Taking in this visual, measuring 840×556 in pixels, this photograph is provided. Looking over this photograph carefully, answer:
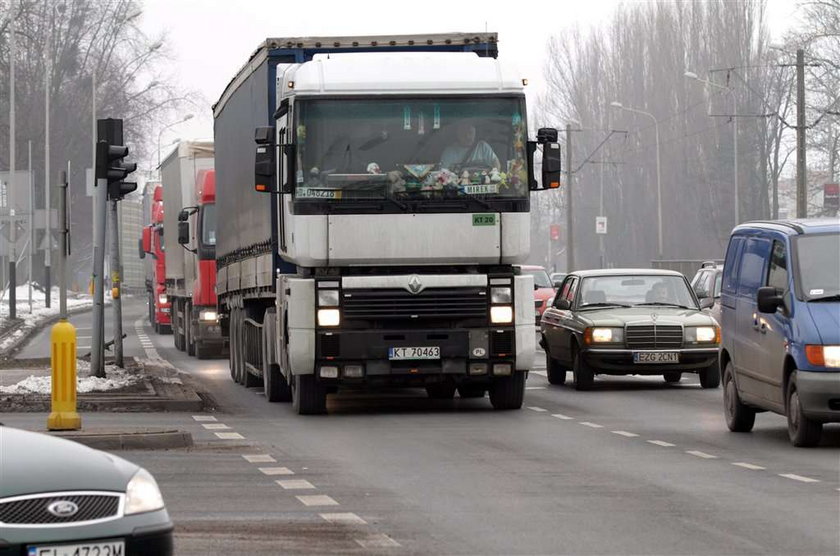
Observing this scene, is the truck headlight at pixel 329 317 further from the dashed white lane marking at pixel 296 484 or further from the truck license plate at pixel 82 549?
the truck license plate at pixel 82 549

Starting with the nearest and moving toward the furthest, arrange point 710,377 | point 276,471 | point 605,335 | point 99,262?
1. point 276,471
2. point 99,262
3. point 605,335
4. point 710,377

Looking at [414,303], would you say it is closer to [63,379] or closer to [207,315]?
[63,379]

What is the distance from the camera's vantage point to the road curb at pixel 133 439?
1559cm

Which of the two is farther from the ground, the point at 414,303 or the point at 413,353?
the point at 414,303

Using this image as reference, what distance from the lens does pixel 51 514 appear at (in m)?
7.48

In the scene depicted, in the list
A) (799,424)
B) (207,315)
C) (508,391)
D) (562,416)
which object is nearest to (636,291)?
(508,391)

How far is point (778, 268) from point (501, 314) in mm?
3792

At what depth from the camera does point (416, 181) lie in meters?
19.7

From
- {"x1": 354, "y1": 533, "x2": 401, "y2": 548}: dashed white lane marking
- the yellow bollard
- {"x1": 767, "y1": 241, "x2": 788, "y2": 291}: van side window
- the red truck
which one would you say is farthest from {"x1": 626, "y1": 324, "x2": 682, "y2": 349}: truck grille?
the red truck

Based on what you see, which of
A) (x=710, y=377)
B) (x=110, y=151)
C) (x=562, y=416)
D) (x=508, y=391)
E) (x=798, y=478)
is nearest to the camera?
(x=798, y=478)

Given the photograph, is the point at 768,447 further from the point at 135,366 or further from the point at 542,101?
the point at 542,101

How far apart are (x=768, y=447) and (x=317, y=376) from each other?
5225 millimetres

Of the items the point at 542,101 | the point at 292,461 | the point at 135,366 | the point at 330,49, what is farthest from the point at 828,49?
the point at 292,461

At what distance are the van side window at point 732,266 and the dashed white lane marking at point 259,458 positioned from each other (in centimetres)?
493
